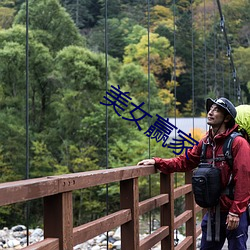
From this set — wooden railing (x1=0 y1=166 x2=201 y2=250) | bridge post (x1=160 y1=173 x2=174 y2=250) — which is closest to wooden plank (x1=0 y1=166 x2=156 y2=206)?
wooden railing (x1=0 y1=166 x2=201 y2=250)

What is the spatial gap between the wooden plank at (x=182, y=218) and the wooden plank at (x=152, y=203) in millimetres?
242

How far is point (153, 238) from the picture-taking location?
2240mm

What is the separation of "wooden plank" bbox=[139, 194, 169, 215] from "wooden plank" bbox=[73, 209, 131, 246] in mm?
172

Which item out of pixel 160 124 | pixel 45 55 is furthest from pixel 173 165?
pixel 45 55

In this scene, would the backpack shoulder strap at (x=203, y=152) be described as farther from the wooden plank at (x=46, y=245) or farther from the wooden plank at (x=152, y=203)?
the wooden plank at (x=46, y=245)

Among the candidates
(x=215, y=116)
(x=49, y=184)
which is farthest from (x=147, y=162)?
(x=49, y=184)

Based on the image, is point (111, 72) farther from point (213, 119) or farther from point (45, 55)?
point (213, 119)

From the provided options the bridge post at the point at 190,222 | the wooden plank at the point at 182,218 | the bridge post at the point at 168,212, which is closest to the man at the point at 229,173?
the bridge post at the point at 168,212

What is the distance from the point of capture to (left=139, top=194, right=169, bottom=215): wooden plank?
7.05 ft

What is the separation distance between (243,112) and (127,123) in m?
13.5

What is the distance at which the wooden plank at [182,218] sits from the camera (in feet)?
8.94

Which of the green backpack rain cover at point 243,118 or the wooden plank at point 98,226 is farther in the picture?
the green backpack rain cover at point 243,118

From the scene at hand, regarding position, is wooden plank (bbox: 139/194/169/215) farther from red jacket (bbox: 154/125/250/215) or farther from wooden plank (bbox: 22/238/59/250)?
wooden plank (bbox: 22/238/59/250)

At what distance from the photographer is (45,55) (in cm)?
1523
